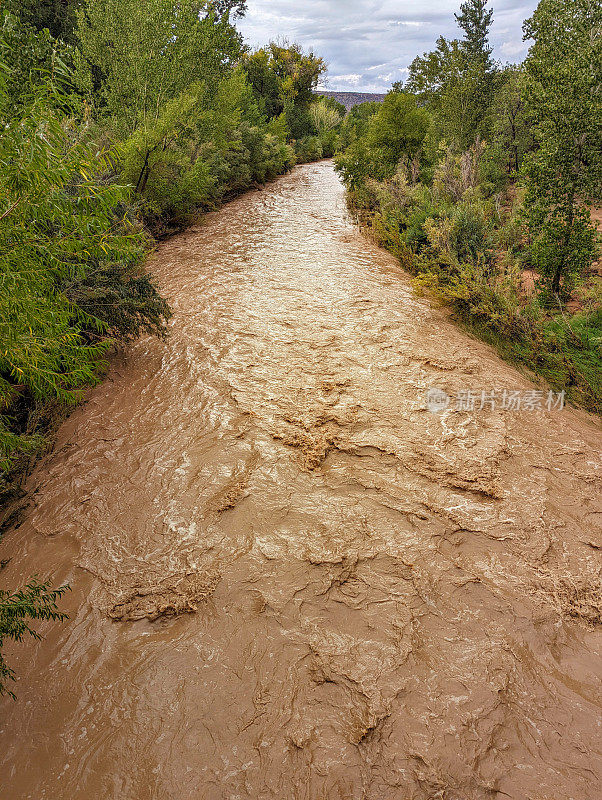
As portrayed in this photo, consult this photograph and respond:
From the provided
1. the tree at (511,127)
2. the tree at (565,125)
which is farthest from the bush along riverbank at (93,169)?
the tree at (511,127)

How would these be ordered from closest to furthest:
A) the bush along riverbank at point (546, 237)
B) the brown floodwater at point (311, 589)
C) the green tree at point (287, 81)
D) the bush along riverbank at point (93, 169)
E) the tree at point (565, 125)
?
the bush along riverbank at point (93, 169) < the brown floodwater at point (311, 589) < the bush along riverbank at point (546, 237) < the tree at point (565, 125) < the green tree at point (287, 81)

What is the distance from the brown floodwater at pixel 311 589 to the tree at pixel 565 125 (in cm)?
336

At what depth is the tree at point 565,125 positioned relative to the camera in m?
6.75


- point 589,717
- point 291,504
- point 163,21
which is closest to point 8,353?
point 291,504

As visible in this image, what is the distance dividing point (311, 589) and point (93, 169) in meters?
3.07

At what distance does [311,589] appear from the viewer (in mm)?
3117

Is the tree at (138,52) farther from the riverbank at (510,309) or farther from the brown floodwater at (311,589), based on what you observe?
the brown floodwater at (311,589)

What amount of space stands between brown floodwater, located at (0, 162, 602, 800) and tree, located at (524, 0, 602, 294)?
3.36 meters

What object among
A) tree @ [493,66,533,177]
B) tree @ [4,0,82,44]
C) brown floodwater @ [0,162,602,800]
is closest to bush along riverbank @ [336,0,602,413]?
brown floodwater @ [0,162,602,800]

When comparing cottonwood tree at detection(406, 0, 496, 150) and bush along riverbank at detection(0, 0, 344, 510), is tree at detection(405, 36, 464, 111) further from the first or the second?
bush along riverbank at detection(0, 0, 344, 510)

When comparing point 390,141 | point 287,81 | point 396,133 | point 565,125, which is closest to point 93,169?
point 565,125

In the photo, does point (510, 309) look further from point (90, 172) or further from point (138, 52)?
point (138, 52)

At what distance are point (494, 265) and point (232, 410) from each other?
631 cm

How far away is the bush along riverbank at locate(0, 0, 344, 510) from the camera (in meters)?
2.09
